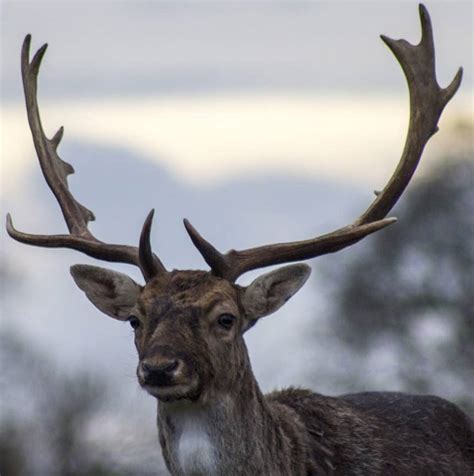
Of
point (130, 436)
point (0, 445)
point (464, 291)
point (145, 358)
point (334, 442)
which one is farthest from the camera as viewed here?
point (464, 291)

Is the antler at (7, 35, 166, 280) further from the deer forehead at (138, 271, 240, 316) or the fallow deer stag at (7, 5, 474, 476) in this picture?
the deer forehead at (138, 271, 240, 316)

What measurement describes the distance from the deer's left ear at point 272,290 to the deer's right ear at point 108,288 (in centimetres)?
72

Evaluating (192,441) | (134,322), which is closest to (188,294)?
(134,322)

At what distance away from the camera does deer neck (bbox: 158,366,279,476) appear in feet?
58.2

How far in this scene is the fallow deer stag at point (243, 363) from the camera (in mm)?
17766

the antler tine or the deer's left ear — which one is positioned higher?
the antler tine

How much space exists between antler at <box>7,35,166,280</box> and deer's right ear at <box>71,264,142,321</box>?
14 cm

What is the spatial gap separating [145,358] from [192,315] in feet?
1.91

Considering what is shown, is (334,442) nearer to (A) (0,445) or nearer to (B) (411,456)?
(B) (411,456)

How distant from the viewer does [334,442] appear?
18781mm

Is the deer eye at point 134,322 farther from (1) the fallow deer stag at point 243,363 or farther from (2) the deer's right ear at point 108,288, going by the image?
(2) the deer's right ear at point 108,288

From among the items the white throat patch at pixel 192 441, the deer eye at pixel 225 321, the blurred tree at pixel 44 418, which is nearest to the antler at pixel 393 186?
the deer eye at pixel 225 321

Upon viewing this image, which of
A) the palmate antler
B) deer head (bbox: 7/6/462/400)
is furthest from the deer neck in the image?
the palmate antler

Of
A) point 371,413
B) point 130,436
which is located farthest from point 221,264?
point 130,436
